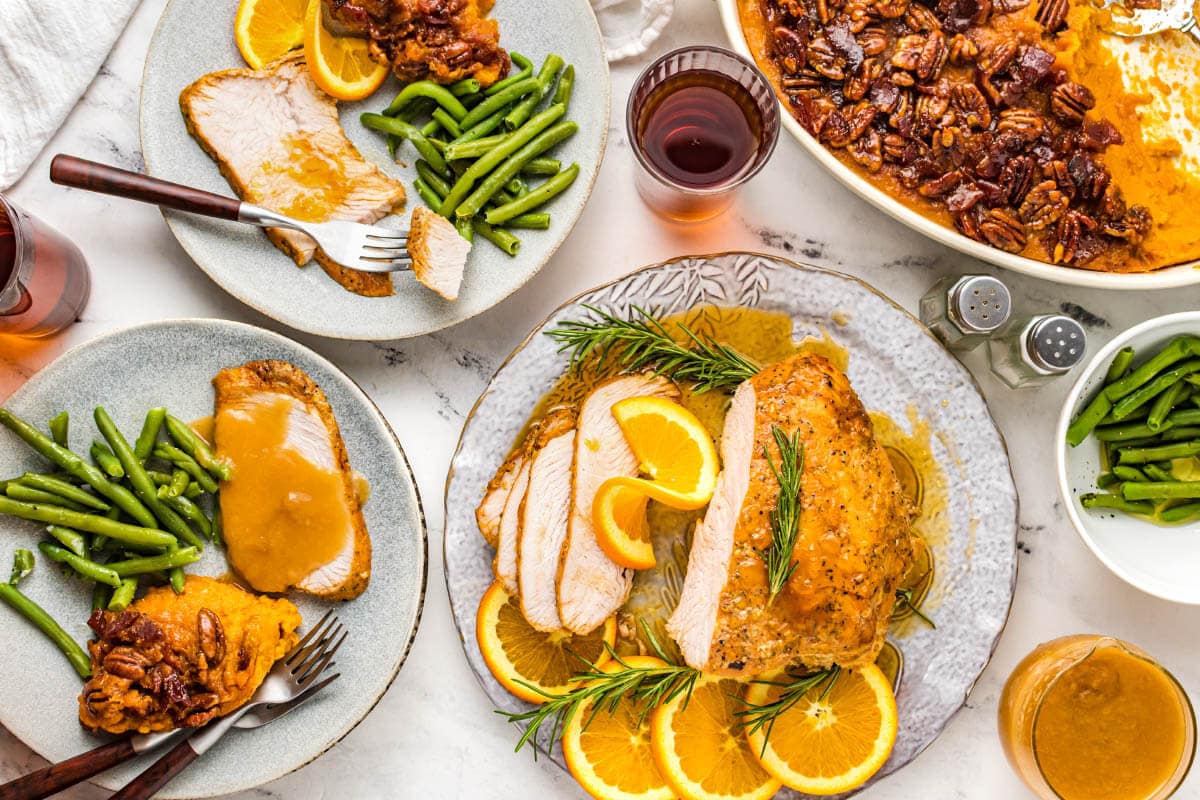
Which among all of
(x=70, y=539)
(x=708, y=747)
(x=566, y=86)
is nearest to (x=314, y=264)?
(x=566, y=86)

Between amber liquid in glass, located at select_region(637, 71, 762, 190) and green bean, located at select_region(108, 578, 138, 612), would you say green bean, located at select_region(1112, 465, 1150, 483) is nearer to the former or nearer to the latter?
amber liquid in glass, located at select_region(637, 71, 762, 190)

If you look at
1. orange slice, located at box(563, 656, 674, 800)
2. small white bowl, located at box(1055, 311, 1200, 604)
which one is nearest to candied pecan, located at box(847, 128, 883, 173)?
small white bowl, located at box(1055, 311, 1200, 604)

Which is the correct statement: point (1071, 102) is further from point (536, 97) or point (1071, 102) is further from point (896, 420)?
point (536, 97)

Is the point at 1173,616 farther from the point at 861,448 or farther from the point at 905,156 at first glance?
the point at 905,156

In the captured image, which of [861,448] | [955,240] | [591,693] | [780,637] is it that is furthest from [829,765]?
[955,240]

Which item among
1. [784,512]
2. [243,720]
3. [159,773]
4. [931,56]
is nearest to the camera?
[784,512]

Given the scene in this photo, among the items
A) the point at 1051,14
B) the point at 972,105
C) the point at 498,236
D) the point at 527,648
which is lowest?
the point at 527,648

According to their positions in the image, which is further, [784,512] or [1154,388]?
[1154,388]
